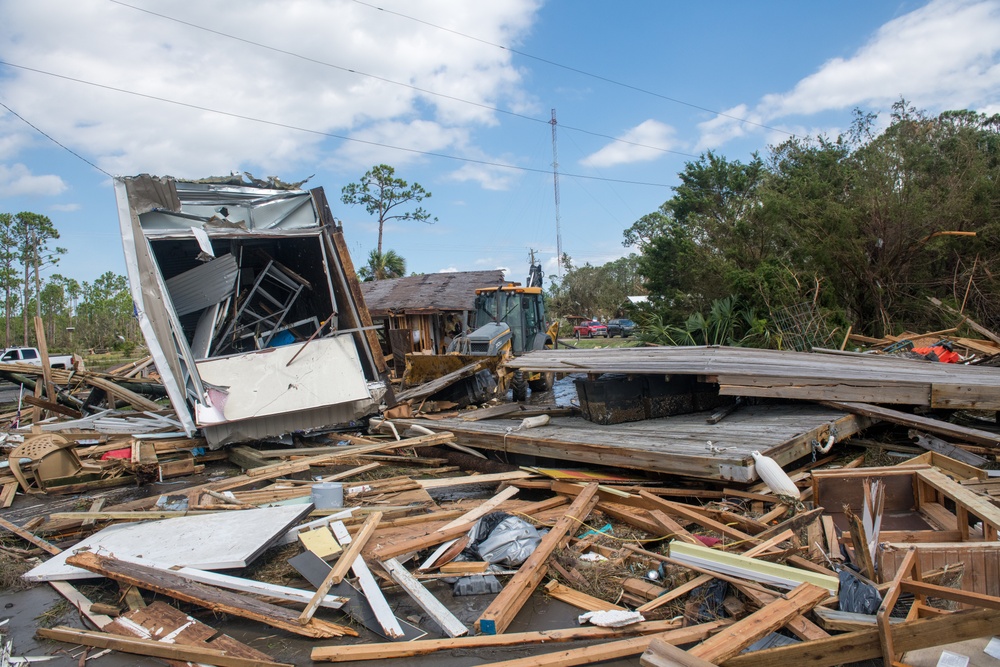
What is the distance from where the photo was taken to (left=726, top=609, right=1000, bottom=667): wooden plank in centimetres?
277

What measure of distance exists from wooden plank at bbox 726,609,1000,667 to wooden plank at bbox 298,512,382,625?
265cm

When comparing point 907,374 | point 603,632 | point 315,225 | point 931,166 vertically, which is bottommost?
point 603,632

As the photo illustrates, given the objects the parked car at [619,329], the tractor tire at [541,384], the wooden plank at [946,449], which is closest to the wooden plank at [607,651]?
the wooden plank at [946,449]

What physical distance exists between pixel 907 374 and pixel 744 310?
9.98 metres

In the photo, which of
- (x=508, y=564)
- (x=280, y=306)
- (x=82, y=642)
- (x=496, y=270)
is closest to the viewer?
(x=82, y=642)

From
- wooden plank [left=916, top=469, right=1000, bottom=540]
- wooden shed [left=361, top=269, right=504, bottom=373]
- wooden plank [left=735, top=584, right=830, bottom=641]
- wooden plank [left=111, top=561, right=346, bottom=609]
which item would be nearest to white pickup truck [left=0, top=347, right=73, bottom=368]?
wooden shed [left=361, top=269, right=504, bottom=373]

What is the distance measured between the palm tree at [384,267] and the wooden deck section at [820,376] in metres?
29.0

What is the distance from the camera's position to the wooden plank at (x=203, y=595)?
396 cm

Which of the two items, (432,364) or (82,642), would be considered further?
(432,364)

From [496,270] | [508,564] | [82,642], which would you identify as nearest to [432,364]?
[508,564]

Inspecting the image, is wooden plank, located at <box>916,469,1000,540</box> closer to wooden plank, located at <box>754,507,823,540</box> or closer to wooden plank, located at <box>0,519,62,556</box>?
wooden plank, located at <box>754,507,823,540</box>

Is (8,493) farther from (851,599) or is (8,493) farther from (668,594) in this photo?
(851,599)

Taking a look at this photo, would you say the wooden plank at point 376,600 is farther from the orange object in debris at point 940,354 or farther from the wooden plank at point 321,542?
the orange object in debris at point 940,354

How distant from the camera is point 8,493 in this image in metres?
7.37
